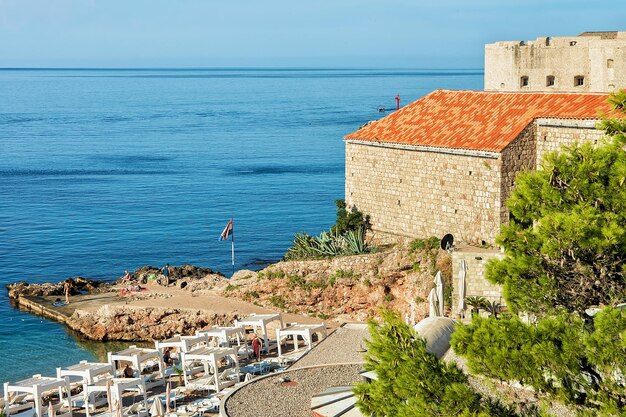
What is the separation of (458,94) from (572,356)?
A: 2197cm

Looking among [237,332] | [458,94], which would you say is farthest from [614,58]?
[237,332]

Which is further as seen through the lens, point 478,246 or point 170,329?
point 170,329

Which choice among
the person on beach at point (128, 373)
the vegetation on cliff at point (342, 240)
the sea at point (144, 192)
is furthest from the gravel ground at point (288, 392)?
the sea at point (144, 192)

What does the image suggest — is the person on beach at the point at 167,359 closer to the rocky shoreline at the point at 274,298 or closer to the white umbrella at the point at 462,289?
the rocky shoreline at the point at 274,298

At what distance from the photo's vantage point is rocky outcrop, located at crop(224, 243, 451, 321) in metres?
30.3

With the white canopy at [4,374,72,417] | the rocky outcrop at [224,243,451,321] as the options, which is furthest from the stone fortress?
the white canopy at [4,374,72,417]

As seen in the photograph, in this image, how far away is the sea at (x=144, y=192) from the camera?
4503 centimetres

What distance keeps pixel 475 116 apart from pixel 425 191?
2.67 meters

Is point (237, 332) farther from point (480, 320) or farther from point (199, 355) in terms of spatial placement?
point (480, 320)

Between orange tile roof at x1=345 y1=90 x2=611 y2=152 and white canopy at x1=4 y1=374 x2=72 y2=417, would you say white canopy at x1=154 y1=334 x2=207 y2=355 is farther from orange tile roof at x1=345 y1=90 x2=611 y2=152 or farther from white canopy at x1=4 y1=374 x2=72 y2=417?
orange tile roof at x1=345 y1=90 x2=611 y2=152

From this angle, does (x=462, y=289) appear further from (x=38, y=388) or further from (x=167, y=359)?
(x=38, y=388)

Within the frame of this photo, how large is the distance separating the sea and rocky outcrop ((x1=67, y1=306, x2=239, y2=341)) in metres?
0.72

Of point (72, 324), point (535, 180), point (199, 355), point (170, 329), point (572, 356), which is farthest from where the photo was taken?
point (72, 324)

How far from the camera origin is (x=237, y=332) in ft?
92.8
